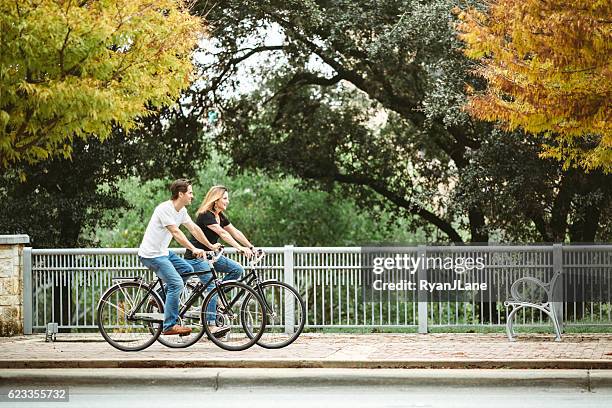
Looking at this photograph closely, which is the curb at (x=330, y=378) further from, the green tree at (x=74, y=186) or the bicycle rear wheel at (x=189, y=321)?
the green tree at (x=74, y=186)

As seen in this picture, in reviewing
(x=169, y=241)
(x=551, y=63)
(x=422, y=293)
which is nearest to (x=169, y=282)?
(x=169, y=241)

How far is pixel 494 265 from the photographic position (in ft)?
48.7

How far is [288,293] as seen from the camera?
504 inches

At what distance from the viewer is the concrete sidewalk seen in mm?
11211

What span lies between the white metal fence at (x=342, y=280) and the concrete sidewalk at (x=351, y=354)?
1.58ft

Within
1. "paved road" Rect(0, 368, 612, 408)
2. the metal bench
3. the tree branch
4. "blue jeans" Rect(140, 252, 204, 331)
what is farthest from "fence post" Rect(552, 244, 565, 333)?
the tree branch

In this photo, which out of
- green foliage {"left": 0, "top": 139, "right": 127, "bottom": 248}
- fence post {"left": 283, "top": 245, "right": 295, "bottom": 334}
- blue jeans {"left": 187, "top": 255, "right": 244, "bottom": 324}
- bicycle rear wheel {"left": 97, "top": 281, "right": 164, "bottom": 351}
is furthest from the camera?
green foliage {"left": 0, "top": 139, "right": 127, "bottom": 248}

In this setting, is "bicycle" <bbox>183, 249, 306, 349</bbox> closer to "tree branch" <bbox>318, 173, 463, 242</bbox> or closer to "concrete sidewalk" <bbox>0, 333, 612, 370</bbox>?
"concrete sidewalk" <bbox>0, 333, 612, 370</bbox>

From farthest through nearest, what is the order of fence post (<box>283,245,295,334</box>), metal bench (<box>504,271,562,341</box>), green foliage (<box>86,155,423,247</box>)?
1. green foliage (<box>86,155,423,247</box>)
2. metal bench (<box>504,271,562,341</box>)
3. fence post (<box>283,245,295,334</box>)

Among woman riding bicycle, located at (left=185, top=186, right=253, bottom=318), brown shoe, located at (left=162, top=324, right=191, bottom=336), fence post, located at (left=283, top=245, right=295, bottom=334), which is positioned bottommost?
brown shoe, located at (left=162, top=324, right=191, bottom=336)

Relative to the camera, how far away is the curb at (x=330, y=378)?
10359 mm

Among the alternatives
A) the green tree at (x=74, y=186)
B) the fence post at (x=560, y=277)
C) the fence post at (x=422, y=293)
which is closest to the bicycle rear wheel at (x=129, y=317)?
the fence post at (x=422, y=293)

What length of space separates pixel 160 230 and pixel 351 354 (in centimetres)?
260

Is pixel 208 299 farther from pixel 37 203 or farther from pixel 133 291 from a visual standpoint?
pixel 37 203
